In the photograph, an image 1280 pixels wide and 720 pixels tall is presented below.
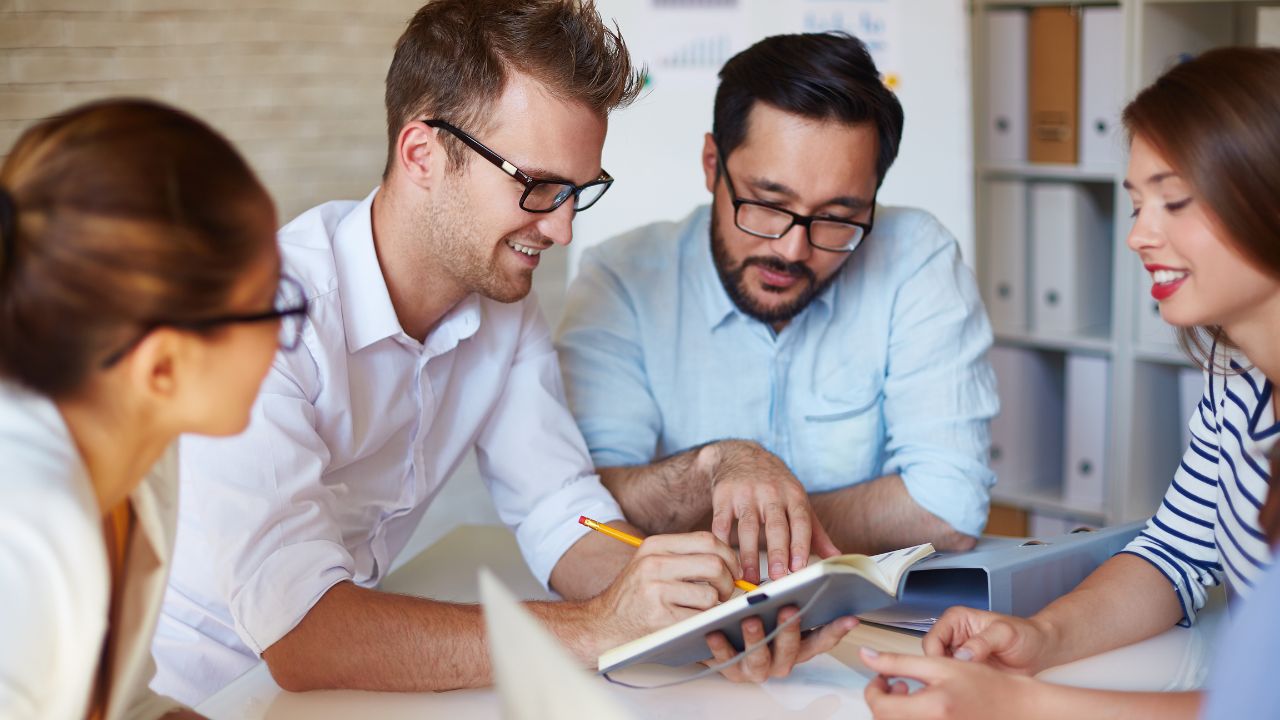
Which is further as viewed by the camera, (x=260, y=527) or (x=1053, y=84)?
(x=1053, y=84)

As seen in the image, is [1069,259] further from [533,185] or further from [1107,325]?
[533,185]

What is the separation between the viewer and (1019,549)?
1.46 m

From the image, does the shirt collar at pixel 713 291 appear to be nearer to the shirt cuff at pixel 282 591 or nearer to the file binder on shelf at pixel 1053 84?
the shirt cuff at pixel 282 591

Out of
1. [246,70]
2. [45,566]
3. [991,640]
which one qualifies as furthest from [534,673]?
[246,70]

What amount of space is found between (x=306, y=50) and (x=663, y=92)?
192cm

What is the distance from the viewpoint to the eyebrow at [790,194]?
176 cm

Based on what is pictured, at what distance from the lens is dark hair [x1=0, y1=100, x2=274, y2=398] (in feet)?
2.48

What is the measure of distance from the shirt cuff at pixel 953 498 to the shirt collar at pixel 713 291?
1.09 ft

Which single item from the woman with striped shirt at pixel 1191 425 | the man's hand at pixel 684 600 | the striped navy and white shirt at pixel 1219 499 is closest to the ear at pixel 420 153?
the man's hand at pixel 684 600

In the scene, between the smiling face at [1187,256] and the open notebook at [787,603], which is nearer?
the open notebook at [787,603]

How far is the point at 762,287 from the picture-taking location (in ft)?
6.19

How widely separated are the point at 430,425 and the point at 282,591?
42 cm

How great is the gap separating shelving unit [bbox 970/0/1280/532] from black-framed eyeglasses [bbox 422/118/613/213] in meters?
1.68

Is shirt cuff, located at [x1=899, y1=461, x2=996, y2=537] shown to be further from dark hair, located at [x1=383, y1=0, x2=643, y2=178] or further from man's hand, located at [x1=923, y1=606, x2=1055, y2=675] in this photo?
dark hair, located at [x1=383, y1=0, x2=643, y2=178]
